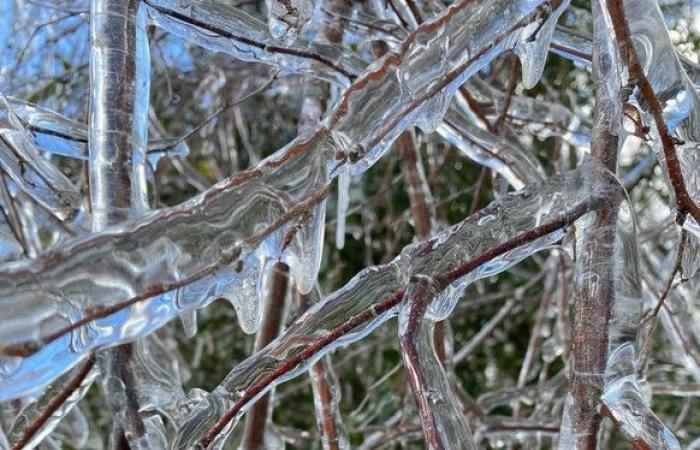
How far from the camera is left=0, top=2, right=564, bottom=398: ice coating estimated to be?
529mm

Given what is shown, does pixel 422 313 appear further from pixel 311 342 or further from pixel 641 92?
pixel 641 92

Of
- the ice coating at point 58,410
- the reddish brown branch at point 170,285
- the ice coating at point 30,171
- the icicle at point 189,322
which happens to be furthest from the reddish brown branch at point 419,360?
the ice coating at point 30,171

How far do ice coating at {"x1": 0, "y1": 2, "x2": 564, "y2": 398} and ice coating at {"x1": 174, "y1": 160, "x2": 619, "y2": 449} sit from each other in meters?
0.05

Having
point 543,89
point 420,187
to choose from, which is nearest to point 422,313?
point 420,187

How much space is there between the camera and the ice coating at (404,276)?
2.33ft

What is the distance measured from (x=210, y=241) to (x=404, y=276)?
0.18 meters

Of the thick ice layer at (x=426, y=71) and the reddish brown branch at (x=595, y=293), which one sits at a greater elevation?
the thick ice layer at (x=426, y=71)

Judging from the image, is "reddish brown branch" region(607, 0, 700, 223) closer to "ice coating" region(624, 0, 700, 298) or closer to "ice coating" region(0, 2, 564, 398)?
"ice coating" region(624, 0, 700, 298)

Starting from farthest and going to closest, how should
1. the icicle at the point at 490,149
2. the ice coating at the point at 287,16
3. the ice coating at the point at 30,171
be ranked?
1. the icicle at the point at 490,149
2. the ice coating at the point at 30,171
3. the ice coating at the point at 287,16

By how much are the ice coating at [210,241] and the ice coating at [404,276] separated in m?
0.05

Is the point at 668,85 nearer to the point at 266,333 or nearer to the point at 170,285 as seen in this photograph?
the point at 170,285

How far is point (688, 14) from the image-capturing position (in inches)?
78.6

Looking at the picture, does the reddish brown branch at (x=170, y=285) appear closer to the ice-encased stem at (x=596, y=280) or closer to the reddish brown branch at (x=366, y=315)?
the reddish brown branch at (x=366, y=315)

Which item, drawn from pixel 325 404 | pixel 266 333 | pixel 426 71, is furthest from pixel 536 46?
pixel 266 333
